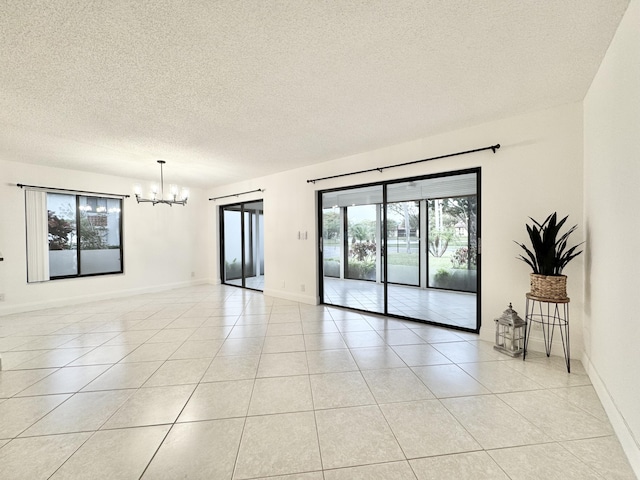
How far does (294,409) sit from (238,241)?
19.1 feet

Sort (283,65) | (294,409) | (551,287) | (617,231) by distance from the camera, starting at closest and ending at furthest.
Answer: (617,231) < (294,409) < (283,65) < (551,287)

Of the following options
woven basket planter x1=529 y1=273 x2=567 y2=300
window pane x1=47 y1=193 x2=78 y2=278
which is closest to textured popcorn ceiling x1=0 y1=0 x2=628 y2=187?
woven basket planter x1=529 y1=273 x2=567 y2=300

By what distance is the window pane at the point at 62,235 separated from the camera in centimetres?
507

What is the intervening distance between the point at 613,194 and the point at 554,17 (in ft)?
4.00

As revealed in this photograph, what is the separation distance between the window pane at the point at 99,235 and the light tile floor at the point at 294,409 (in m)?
2.35

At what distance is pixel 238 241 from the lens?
24.1ft

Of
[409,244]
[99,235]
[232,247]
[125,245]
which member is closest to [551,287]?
[409,244]

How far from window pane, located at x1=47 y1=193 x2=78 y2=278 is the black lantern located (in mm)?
7024

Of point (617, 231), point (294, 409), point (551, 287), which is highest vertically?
point (617, 231)

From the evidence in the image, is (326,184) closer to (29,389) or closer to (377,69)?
(377,69)

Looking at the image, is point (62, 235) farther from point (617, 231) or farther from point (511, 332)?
point (617, 231)

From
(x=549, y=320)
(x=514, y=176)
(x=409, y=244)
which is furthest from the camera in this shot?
(x=409, y=244)

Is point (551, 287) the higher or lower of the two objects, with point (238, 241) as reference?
lower

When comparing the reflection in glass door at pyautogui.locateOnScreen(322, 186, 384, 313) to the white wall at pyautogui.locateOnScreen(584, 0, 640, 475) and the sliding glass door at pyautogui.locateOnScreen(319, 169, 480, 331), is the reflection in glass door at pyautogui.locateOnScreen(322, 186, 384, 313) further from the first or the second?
the white wall at pyautogui.locateOnScreen(584, 0, 640, 475)
